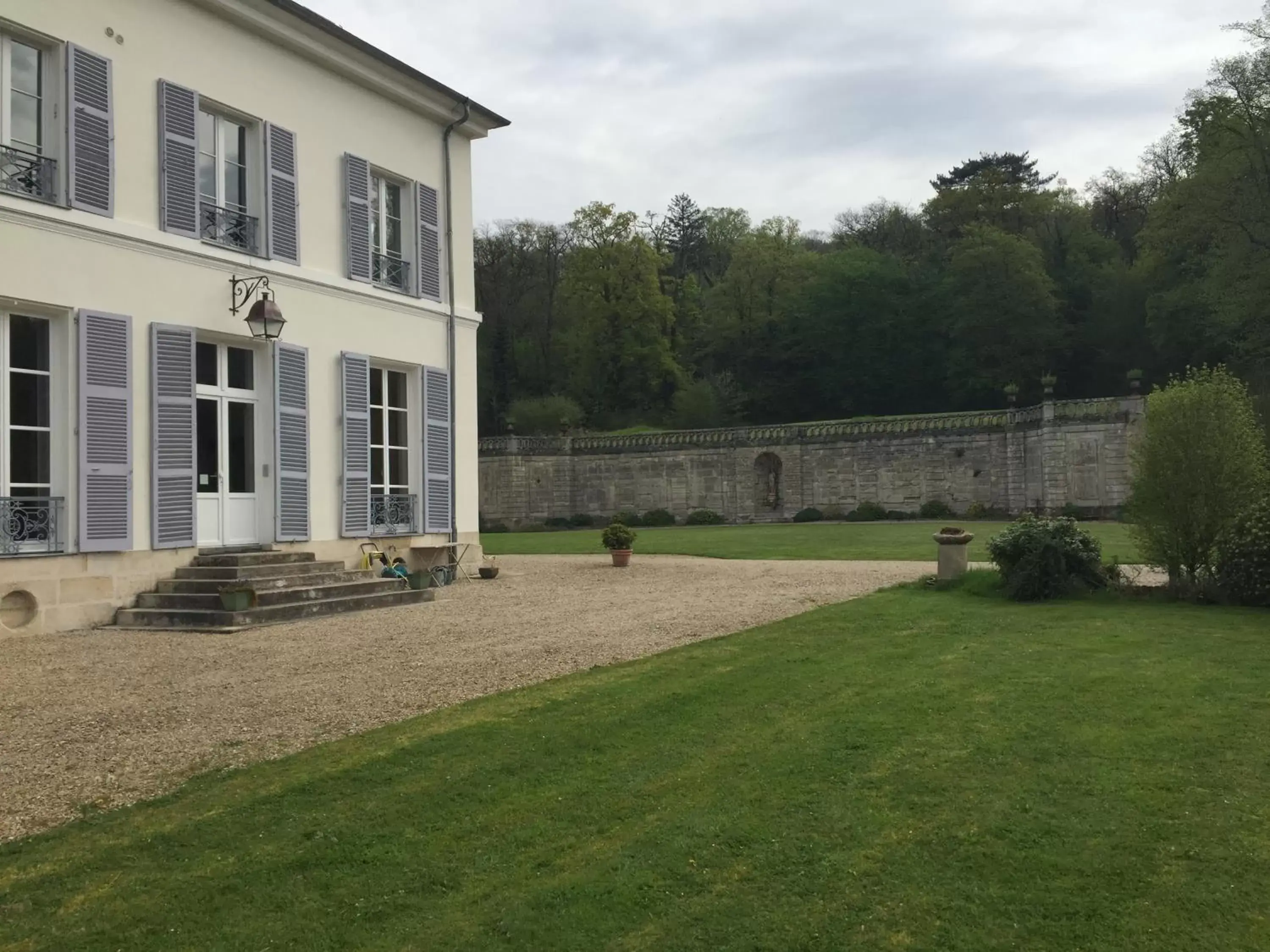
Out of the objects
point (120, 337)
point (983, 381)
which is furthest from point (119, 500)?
point (983, 381)

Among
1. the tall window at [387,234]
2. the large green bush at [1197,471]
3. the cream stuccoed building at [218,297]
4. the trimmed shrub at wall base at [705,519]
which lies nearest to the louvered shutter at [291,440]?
the cream stuccoed building at [218,297]

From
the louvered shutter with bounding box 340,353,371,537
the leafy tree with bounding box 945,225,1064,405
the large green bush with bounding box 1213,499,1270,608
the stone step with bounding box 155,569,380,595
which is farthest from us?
the leafy tree with bounding box 945,225,1064,405

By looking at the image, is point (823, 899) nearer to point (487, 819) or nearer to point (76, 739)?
point (487, 819)

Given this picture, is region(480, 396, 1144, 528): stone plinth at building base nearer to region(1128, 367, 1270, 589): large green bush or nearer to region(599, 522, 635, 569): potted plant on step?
region(599, 522, 635, 569): potted plant on step

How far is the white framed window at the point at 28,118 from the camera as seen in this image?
28.6 ft

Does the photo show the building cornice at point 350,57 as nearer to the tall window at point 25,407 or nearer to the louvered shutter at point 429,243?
the louvered shutter at point 429,243

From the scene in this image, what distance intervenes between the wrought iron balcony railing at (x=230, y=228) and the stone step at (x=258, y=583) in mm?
3363

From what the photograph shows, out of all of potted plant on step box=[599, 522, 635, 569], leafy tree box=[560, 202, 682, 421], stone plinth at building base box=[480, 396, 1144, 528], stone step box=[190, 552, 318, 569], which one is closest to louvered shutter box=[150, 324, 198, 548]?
stone step box=[190, 552, 318, 569]

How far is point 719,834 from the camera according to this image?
11.6 ft

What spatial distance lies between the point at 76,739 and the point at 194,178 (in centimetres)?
672

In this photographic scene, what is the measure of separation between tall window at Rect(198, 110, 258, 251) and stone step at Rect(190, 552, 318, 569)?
313 centimetres

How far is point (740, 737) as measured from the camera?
15.5 feet

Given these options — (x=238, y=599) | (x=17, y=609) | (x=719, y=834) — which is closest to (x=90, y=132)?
(x=17, y=609)

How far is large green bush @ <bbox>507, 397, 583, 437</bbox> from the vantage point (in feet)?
140
